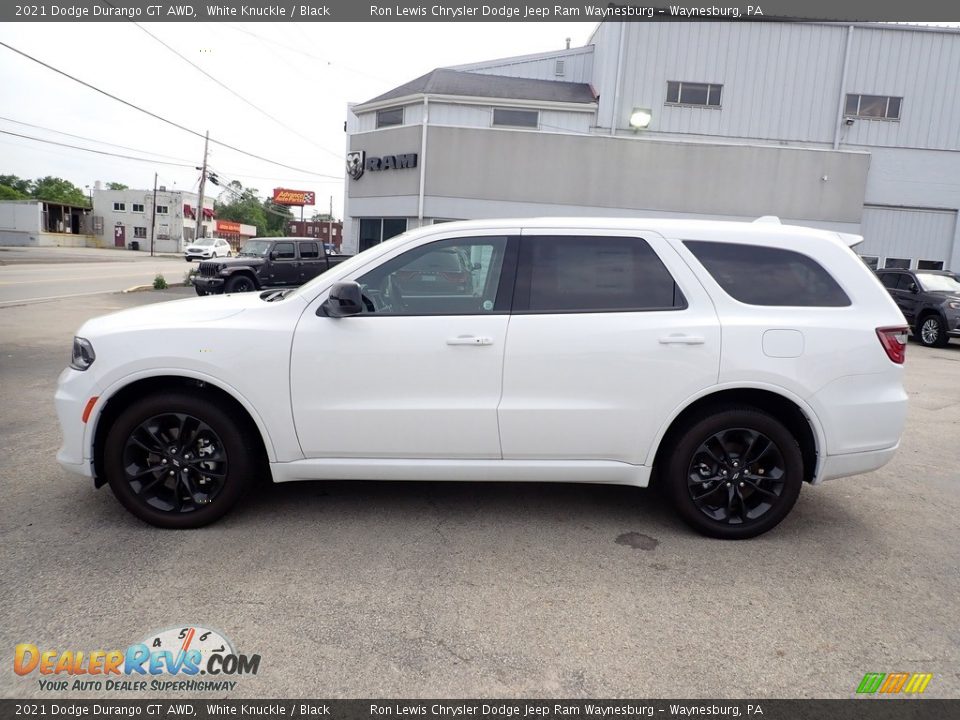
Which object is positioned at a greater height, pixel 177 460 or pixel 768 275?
pixel 768 275

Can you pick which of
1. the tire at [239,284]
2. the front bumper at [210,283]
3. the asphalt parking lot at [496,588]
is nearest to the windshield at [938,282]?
the asphalt parking lot at [496,588]

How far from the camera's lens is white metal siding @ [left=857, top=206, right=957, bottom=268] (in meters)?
22.9

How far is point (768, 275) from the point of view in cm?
400

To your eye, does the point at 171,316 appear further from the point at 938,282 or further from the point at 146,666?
the point at 938,282

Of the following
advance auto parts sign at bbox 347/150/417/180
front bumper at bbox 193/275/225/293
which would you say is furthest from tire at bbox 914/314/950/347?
front bumper at bbox 193/275/225/293

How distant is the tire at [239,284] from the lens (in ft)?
59.4

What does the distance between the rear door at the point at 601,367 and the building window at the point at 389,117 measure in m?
22.5

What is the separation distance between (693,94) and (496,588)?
76.0ft

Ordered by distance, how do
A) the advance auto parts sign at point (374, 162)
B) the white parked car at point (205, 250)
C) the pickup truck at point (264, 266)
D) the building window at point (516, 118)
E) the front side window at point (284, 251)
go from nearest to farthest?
the pickup truck at point (264, 266)
the front side window at point (284, 251)
the advance auto parts sign at point (374, 162)
the building window at point (516, 118)
the white parked car at point (205, 250)

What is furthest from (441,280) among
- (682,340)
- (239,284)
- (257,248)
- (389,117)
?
(389,117)

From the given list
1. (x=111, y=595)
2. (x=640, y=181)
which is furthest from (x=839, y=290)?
(x=640, y=181)

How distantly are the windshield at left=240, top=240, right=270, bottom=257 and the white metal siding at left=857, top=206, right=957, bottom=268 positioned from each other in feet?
62.2

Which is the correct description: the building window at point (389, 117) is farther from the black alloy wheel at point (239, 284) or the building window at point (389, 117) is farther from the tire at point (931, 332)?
the tire at point (931, 332)

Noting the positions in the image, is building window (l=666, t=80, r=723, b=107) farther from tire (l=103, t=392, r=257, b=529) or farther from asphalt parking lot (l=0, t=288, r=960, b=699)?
tire (l=103, t=392, r=257, b=529)
